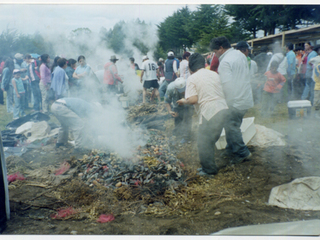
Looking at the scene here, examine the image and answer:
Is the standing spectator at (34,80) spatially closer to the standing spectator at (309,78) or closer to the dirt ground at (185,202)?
the dirt ground at (185,202)

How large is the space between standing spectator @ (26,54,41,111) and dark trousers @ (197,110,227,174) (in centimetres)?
580

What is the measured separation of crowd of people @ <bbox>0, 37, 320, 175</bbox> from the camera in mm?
3498

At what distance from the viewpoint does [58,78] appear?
19.7 feet

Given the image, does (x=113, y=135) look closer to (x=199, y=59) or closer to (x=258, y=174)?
(x=199, y=59)

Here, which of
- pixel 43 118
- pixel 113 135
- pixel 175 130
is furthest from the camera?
pixel 43 118

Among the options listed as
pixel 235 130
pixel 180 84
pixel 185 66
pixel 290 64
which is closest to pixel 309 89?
pixel 290 64

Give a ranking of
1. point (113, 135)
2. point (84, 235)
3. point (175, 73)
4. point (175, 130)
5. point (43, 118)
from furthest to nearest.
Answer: point (175, 73) < point (43, 118) < point (175, 130) < point (113, 135) < point (84, 235)

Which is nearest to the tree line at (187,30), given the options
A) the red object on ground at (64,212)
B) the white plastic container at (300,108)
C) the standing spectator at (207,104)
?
the standing spectator at (207,104)

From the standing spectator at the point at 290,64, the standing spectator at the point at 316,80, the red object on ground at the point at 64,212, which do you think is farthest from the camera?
the standing spectator at the point at 290,64

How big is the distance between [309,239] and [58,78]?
5930mm

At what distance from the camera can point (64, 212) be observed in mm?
2926

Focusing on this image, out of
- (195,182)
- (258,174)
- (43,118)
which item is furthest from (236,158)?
(43,118)

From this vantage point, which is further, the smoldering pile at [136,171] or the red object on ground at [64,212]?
the smoldering pile at [136,171]

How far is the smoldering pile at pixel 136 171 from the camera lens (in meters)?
3.38
